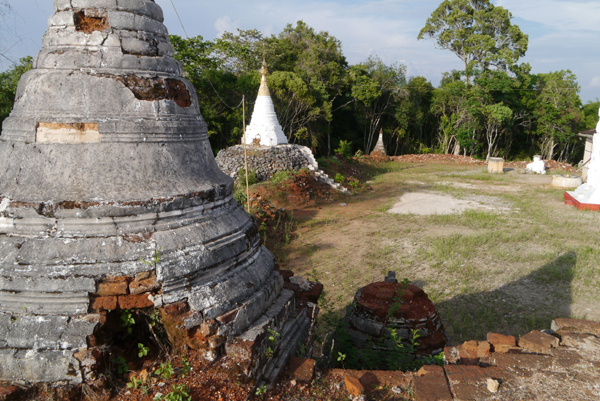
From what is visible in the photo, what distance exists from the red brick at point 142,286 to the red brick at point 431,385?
5.58 feet

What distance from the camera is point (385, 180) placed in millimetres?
15539

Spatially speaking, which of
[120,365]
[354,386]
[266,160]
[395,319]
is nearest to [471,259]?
[395,319]

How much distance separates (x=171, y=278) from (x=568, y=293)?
5.44 metres

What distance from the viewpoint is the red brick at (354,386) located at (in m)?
2.33

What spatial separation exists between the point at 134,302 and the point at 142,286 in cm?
10

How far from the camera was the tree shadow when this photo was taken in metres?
4.44

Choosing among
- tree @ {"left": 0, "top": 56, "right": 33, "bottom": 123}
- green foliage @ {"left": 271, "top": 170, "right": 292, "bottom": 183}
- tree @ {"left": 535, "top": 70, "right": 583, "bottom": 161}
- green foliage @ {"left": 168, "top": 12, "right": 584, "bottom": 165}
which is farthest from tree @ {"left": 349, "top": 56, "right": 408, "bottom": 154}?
tree @ {"left": 0, "top": 56, "right": 33, "bottom": 123}

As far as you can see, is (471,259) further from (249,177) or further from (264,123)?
(264,123)

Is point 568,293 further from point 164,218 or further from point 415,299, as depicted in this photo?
point 164,218

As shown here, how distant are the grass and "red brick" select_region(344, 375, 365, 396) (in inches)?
52.5

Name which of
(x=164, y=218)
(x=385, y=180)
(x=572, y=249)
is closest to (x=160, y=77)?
(x=164, y=218)

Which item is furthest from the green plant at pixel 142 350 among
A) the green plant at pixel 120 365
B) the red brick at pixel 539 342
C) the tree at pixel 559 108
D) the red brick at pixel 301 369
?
the tree at pixel 559 108

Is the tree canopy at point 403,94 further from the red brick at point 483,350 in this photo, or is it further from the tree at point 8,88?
the red brick at point 483,350

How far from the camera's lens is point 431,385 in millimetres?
2404
